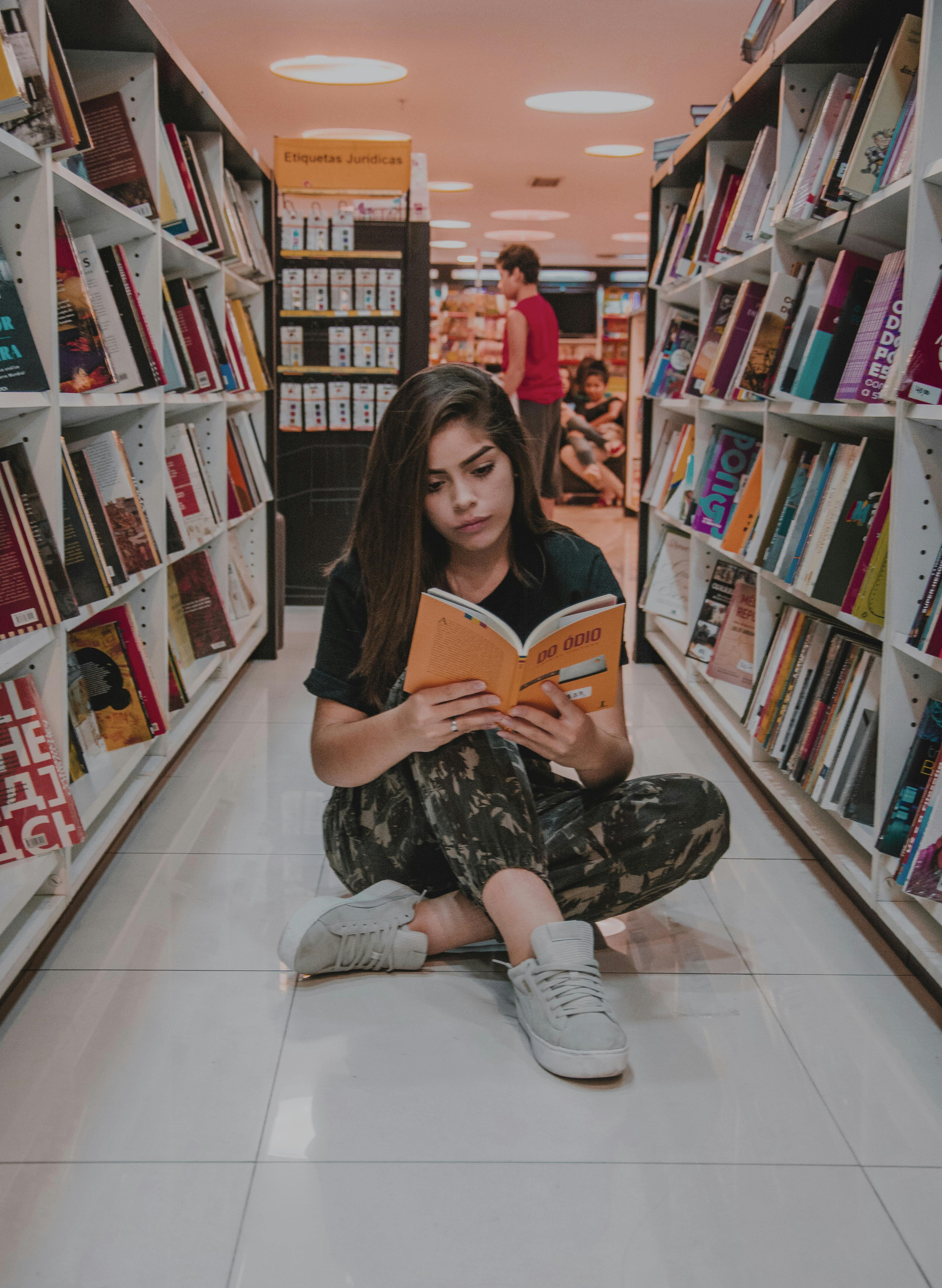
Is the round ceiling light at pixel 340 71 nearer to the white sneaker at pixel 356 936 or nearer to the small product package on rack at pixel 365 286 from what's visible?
the small product package on rack at pixel 365 286

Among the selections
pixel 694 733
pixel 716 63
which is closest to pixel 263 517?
pixel 694 733

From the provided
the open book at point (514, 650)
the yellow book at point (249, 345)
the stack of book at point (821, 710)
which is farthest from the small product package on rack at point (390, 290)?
the open book at point (514, 650)

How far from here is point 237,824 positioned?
2441mm

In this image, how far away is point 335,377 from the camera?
510 centimetres

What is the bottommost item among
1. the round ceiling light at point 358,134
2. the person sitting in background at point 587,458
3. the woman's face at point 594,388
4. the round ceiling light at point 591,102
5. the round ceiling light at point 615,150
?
the person sitting in background at point 587,458

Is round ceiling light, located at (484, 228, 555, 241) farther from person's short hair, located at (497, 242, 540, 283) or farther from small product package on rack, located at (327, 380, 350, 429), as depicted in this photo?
small product package on rack, located at (327, 380, 350, 429)

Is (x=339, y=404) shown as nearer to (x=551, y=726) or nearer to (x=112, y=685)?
(x=112, y=685)

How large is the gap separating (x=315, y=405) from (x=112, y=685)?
308 centimetres

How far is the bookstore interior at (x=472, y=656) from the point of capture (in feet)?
4.35

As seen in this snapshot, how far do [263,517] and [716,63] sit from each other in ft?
11.8

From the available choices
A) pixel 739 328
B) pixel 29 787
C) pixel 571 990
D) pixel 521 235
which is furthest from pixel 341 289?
pixel 521 235

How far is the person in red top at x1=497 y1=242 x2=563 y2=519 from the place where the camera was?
597 cm

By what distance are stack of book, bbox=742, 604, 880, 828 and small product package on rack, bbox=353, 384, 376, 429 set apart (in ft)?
9.54

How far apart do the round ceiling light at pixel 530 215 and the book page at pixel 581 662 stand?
9.94 m
